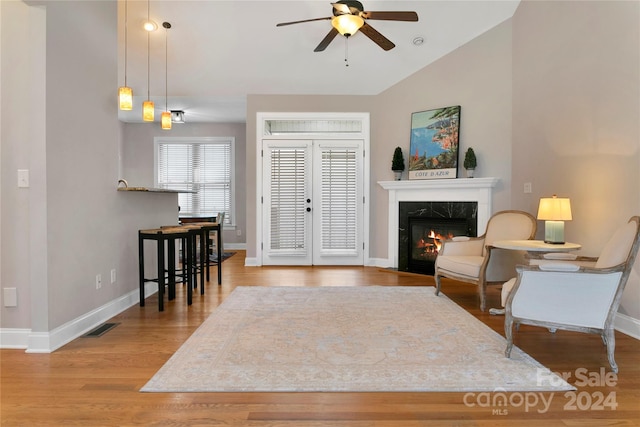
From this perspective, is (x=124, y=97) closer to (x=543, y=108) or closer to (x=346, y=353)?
→ (x=346, y=353)

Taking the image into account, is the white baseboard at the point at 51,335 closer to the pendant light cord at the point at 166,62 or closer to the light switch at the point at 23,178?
the light switch at the point at 23,178

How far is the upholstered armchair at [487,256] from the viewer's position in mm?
Answer: 3295

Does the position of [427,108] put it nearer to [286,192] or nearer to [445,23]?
[445,23]

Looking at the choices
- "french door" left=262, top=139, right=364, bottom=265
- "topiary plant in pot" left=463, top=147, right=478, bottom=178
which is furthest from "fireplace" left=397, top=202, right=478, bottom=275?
"french door" left=262, top=139, right=364, bottom=265

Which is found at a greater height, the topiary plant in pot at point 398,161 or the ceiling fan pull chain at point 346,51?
the ceiling fan pull chain at point 346,51

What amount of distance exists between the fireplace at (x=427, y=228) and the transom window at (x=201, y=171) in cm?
425

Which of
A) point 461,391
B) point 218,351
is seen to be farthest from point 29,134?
point 461,391

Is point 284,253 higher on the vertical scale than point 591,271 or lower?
lower

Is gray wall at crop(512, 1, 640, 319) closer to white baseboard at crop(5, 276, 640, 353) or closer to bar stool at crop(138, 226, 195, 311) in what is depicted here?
white baseboard at crop(5, 276, 640, 353)

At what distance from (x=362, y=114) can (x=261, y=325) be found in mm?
3978

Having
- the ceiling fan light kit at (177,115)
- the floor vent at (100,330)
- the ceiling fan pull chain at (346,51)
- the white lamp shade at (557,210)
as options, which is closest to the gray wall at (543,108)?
the white lamp shade at (557,210)

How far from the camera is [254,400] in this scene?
176 cm

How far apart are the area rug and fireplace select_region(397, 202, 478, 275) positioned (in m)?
1.56

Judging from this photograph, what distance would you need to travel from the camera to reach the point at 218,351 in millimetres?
2314
